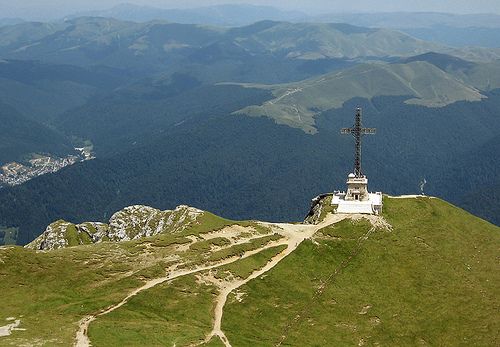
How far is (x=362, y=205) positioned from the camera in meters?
146

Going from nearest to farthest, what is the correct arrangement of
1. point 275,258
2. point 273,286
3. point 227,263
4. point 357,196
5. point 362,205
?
1. point 273,286
2. point 227,263
3. point 275,258
4. point 362,205
5. point 357,196

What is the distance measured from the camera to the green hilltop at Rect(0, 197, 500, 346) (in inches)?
3634

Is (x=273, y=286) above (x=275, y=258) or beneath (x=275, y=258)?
beneath

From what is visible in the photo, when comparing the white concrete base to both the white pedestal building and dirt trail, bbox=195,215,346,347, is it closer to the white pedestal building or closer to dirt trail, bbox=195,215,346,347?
the white pedestal building

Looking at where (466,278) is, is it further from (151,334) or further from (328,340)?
(151,334)

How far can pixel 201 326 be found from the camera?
93.2 meters

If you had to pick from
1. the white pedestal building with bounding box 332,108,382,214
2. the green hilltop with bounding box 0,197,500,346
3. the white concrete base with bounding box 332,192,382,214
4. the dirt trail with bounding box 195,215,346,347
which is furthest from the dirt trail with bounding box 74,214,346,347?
the white pedestal building with bounding box 332,108,382,214

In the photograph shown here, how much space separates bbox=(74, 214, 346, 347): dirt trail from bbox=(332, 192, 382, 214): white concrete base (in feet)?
18.6

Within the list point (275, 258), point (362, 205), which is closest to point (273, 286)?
point (275, 258)

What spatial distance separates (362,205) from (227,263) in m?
46.5

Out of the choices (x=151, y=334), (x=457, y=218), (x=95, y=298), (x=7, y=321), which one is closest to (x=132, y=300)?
(x=95, y=298)

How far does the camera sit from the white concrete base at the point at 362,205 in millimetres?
142125

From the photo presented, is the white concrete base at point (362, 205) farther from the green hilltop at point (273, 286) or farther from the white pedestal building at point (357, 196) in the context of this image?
the green hilltop at point (273, 286)

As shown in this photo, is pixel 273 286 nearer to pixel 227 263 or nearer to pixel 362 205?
pixel 227 263
